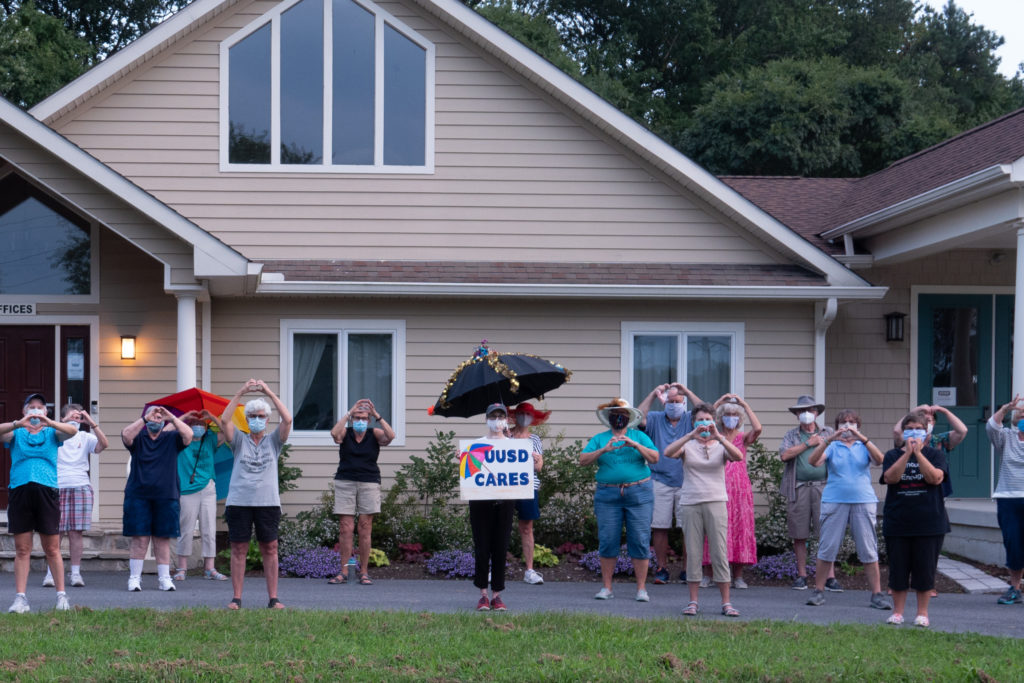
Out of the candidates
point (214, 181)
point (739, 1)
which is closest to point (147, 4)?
point (739, 1)

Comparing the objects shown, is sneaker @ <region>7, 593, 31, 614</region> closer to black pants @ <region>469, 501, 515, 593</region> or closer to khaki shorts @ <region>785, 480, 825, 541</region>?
black pants @ <region>469, 501, 515, 593</region>

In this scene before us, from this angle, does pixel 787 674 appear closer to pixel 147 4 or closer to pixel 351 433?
pixel 351 433

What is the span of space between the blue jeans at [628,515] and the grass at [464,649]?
126 centimetres

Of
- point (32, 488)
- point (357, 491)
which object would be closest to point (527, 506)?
point (357, 491)

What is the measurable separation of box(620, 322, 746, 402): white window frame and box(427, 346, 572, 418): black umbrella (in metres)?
2.85

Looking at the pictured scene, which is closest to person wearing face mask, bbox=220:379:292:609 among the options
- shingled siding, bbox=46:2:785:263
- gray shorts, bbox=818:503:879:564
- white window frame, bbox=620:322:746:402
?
shingled siding, bbox=46:2:785:263

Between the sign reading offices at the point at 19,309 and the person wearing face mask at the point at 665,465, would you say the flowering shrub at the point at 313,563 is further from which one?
the sign reading offices at the point at 19,309

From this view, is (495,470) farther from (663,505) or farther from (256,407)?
(663,505)

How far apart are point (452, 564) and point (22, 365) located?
5322 mm

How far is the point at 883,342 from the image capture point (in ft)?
48.3

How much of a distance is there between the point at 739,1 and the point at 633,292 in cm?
2484

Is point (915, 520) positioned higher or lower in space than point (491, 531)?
higher

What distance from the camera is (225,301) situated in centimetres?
1327

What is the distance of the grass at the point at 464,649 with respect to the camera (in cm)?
731
